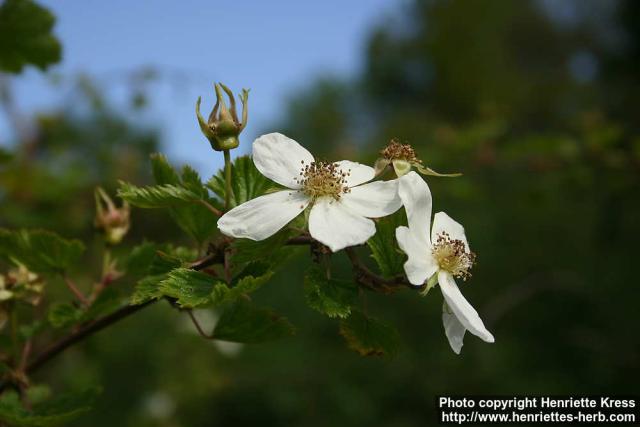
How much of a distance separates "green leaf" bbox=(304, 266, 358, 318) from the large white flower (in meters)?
0.08

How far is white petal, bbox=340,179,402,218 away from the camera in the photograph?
0.79 metres

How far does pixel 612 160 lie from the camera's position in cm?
258

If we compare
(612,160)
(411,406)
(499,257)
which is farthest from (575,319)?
(612,160)

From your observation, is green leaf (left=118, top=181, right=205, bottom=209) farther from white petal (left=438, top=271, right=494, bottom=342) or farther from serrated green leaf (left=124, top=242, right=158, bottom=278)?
white petal (left=438, top=271, right=494, bottom=342)

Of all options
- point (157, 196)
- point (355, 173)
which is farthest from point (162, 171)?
point (355, 173)

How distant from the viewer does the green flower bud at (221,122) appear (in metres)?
0.78

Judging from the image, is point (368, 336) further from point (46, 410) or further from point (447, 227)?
point (46, 410)

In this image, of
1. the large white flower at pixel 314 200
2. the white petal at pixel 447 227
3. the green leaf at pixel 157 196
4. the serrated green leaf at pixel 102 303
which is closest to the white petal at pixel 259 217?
the large white flower at pixel 314 200

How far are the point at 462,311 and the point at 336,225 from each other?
20cm

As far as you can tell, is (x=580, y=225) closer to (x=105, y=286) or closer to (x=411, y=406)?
(x=411, y=406)

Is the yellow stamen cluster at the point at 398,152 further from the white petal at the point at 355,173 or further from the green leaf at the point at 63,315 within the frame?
the green leaf at the point at 63,315

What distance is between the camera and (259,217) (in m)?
0.77

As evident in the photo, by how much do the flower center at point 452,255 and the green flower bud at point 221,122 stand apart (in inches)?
12.3

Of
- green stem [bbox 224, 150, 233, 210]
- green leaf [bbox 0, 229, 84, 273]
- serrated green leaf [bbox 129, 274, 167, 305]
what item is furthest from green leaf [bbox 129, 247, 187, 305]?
green leaf [bbox 0, 229, 84, 273]
